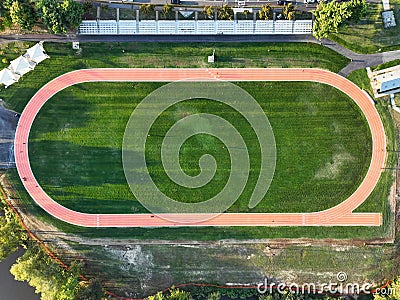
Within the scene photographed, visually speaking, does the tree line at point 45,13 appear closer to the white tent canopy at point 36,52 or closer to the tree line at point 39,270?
the white tent canopy at point 36,52

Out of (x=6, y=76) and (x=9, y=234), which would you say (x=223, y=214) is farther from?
(x=6, y=76)

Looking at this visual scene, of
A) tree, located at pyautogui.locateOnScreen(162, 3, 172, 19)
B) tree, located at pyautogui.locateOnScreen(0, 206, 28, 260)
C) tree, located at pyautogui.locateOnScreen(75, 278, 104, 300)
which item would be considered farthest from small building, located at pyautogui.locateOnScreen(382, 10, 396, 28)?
tree, located at pyautogui.locateOnScreen(0, 206, 28, 260)

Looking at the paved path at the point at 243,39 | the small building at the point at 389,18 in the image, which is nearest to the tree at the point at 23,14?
the paved path at the point at 243,39

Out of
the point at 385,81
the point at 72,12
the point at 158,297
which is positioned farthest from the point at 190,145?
the point at 385,81

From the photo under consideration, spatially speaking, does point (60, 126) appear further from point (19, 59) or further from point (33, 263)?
point (33, 263)

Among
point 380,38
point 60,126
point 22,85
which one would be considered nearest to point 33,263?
point 60,126
